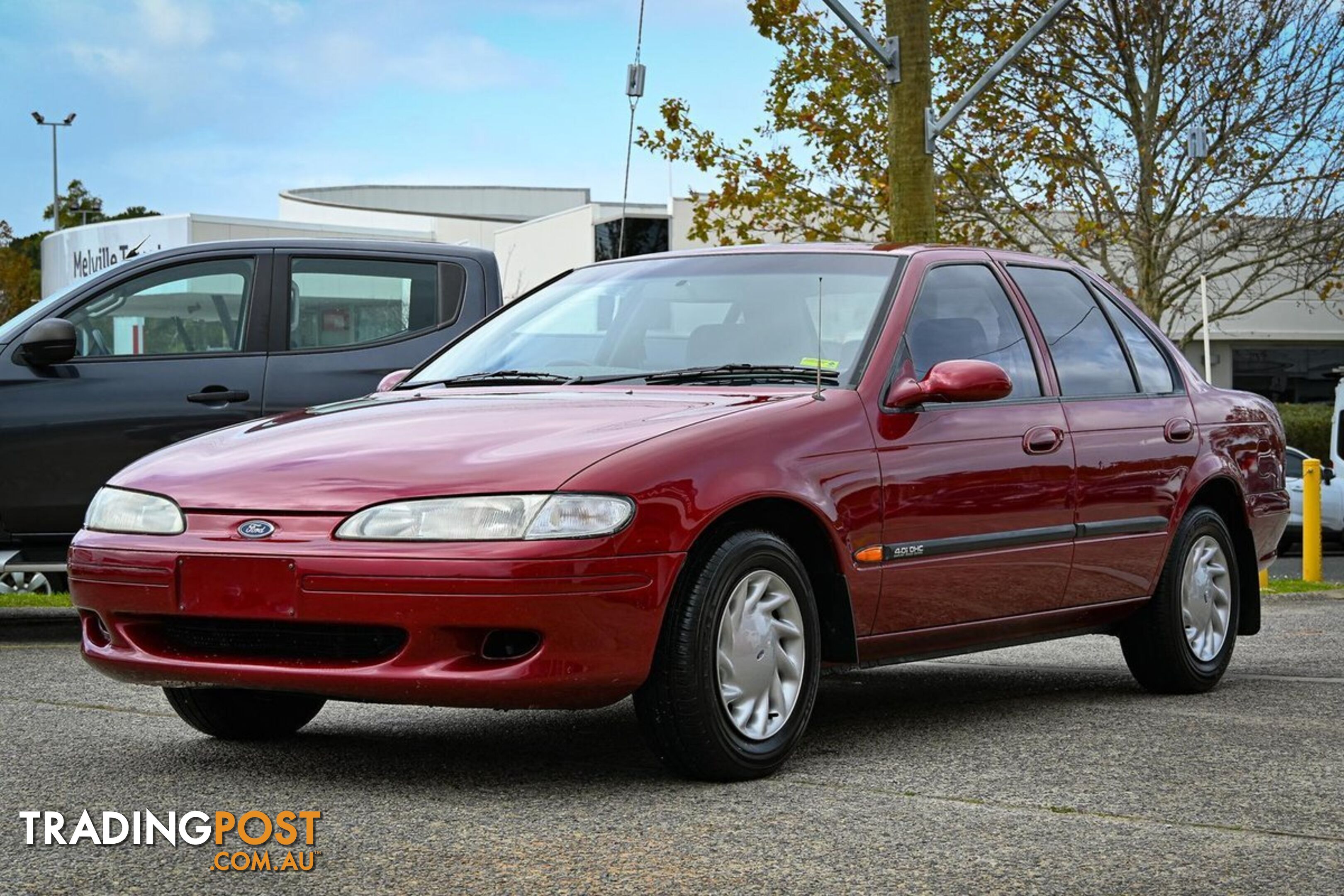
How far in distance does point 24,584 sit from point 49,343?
3892 millimetres

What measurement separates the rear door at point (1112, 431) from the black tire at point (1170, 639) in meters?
0.11

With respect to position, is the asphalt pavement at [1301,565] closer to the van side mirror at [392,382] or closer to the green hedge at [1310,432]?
the green hedge at [1310,432]

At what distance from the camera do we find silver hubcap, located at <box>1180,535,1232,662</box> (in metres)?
7.19

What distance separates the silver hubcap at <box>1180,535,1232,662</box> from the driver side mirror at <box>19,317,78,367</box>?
16.6 ft

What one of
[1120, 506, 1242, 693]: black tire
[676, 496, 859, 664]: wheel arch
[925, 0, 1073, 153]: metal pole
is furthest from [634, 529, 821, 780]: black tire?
[925, 0, 1073, 153]: metal pole

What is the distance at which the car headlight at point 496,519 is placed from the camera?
456 centimetres

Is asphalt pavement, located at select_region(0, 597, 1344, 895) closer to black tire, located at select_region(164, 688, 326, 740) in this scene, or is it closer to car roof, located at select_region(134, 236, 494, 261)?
black tire, located at select_region(164, 688, 326, 740)

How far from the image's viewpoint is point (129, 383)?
913 cm

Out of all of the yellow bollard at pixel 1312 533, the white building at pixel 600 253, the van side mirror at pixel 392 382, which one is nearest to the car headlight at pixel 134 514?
the van side mirror at pixel 392 382

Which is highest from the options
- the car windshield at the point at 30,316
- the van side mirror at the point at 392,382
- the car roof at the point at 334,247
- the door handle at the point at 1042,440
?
the car roof at the point at 334,247

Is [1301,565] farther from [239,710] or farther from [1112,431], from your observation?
[239,710]

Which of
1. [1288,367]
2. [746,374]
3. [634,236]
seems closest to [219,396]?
[746,374]

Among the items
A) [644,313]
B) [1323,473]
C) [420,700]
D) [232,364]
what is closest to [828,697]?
[644,313]

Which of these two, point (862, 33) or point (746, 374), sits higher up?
point (862, 33)
